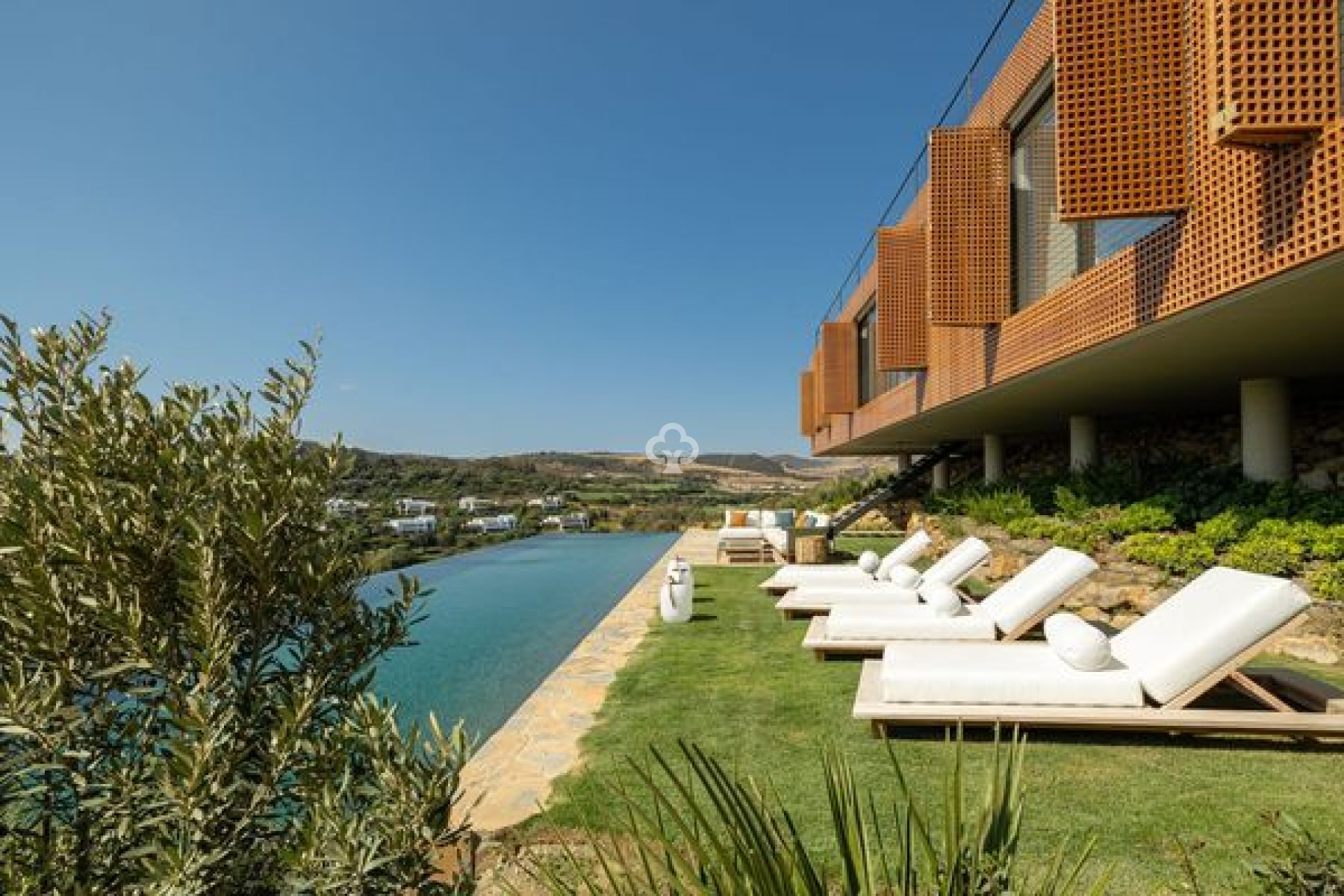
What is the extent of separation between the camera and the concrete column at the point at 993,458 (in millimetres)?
17422

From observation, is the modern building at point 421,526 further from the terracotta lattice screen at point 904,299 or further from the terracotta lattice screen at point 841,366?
the terracotta lattice screen at point 904,299

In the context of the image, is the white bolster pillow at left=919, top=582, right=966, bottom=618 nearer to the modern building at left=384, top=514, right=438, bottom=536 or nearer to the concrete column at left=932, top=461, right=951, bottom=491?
the concrete column at left=932, top=461, right=951, bottom=491

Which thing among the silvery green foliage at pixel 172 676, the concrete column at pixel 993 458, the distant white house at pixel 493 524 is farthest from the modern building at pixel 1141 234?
the distant white house at pixel 493 524

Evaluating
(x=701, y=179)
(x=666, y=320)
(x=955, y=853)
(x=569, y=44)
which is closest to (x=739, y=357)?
(x=666, y=320)

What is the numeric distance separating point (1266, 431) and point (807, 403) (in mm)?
21353

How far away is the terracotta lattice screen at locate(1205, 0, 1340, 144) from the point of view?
14.5 ft

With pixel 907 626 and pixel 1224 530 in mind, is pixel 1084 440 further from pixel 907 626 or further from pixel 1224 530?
pixel 907 626

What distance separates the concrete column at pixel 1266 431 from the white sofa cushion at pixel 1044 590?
403cm

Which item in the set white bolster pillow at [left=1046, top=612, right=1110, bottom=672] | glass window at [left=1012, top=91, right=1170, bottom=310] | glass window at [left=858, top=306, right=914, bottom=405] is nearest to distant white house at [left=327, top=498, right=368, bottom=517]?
white bolster pillow at [left=1046, top=612, right=1110, bottom=672]

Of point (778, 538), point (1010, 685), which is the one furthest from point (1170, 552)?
point (778, 538)

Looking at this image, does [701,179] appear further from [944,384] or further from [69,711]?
[69,711]

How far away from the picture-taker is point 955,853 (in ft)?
5.06

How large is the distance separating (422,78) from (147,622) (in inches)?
550

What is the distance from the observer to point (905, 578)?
868 cm
